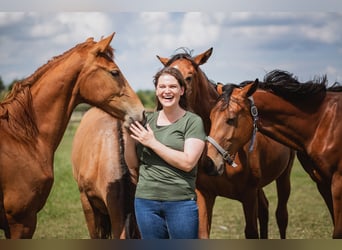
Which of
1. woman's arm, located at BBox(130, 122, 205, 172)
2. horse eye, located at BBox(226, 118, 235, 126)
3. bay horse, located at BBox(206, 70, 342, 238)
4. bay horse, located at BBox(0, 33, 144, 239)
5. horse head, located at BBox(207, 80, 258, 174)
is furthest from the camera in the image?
bay horse, located at BBox(206, 70, 342, 238)

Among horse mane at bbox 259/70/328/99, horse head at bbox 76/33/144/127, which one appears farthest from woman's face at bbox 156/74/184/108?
horse mane at bbox 259/70/328/99

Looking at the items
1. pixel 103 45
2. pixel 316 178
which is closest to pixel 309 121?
pixel 316 178

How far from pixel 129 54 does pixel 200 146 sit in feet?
11.1

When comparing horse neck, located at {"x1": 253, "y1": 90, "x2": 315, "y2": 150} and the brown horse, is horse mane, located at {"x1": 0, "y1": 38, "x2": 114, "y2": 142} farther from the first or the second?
horse neck, located at {"x1": 253, "y1": 90, "x2": 315, "y2": 150}

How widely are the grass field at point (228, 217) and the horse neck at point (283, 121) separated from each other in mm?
1721

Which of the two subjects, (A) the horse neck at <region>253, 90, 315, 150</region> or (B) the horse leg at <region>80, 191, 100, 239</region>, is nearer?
(A) the horse neck at <region>253, 90, 315, 150</region>

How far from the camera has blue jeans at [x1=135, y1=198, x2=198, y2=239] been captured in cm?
240

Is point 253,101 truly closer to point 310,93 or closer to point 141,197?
point 310,93

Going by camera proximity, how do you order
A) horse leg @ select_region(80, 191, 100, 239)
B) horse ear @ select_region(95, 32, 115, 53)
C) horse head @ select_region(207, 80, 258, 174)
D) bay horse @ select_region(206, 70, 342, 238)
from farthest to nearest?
horse leg @ select_region(80, 191, 100, 239), bay horse @ select_region(206, 70, 342, 238), horse head @ select_region(207, 80, 258, 174), horse ear @ select_region(95, 32, 115, 53)

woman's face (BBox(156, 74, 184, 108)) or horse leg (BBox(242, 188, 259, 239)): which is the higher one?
woman's face (BBox(156, 74, 184, 108))

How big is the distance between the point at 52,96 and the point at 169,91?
0.85 m

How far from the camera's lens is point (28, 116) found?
284 cm

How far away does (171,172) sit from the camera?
2.45 meters

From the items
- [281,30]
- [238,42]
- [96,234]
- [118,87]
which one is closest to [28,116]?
[118,87]
